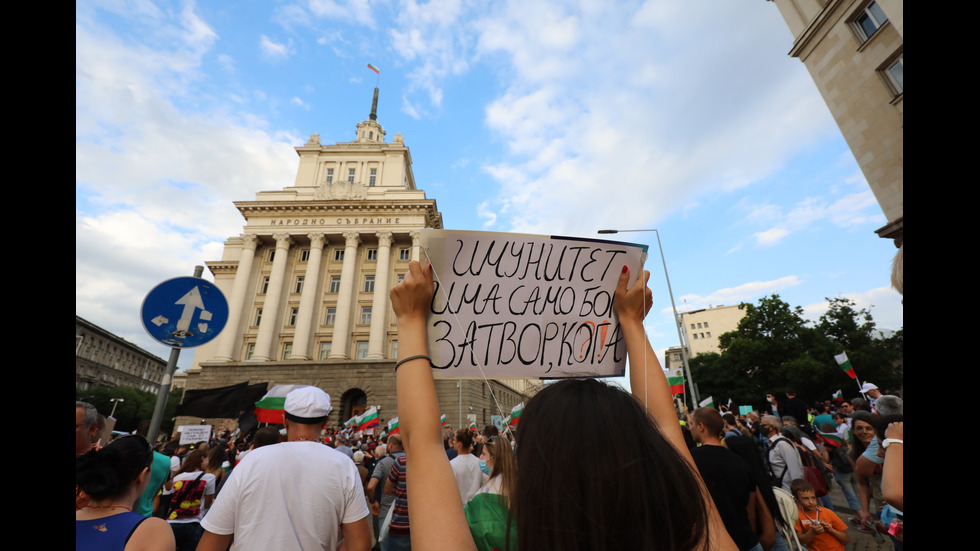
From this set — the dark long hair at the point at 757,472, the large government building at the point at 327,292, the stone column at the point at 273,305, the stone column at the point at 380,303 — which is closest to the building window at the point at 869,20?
the dark long hair at the point at 757,472

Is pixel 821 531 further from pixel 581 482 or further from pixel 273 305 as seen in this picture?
pixel 273 305

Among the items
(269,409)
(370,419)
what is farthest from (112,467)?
(370,419)

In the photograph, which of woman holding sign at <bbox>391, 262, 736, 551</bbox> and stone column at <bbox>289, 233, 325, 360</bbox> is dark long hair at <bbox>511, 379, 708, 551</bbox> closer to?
woman holding sign at <bbox>391, 262, 736, 551</bbox>

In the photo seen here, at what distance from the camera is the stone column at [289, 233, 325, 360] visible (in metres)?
31.5

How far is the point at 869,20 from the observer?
12.6 meters

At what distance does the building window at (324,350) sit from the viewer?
3254 centimetres

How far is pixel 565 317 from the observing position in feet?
7.31

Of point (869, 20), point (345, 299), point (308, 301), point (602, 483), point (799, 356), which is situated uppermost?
point (869, 20)

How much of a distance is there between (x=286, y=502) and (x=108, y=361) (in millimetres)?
89796

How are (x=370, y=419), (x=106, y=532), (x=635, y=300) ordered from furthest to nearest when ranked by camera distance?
(x=370, y=419) < (x=635, y=300) < (x=106, y=532)

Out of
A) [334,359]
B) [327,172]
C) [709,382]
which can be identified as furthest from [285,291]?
Answer: [709,382]
